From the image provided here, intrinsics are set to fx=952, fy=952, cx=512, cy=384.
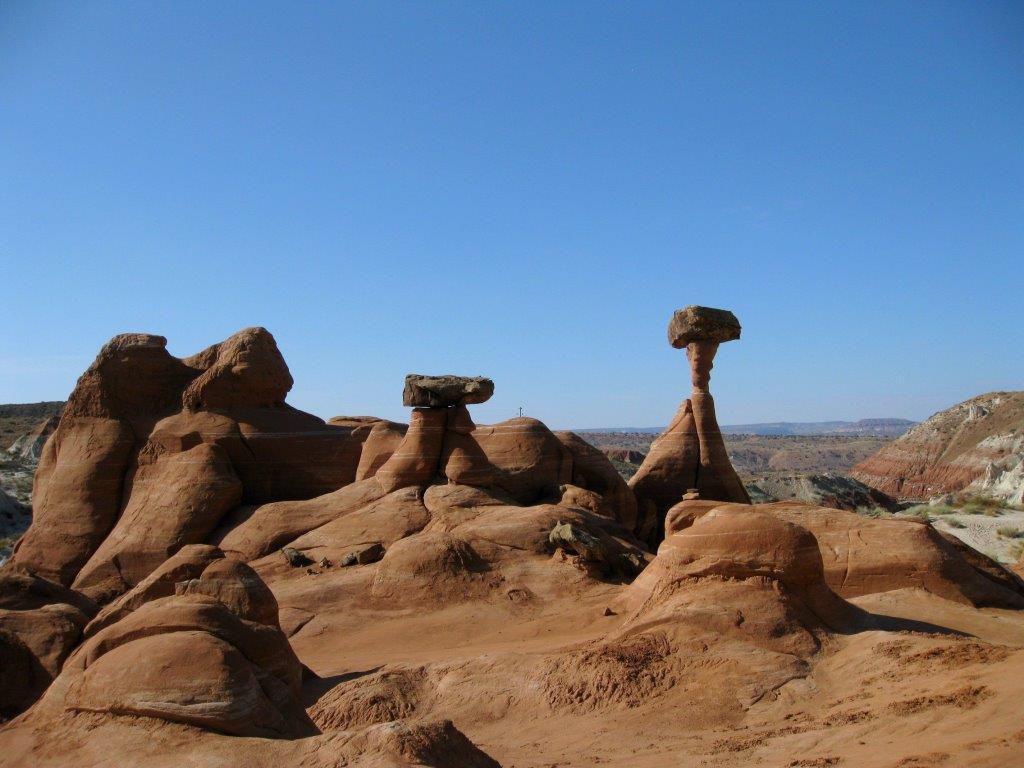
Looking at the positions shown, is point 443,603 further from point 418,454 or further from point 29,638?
point 29,638

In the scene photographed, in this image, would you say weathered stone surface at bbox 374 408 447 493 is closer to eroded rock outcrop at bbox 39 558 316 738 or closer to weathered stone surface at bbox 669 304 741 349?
weathered stone surface at bbox 669 304 741 349

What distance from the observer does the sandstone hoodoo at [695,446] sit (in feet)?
68.7

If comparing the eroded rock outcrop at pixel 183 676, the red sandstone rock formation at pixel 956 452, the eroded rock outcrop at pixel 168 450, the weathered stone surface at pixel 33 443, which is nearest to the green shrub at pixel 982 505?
the red sandstone rock formation at pixel 956 452

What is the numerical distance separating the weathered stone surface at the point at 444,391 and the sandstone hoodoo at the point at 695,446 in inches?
180

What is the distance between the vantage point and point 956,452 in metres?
50.6

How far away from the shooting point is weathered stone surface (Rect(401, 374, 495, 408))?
62.6ft

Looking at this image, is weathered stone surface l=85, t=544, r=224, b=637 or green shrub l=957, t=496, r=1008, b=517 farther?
green shrub l=957, t=496, r=1008, b=517

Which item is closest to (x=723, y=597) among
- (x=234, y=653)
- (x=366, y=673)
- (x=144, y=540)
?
(x=366, y=673)

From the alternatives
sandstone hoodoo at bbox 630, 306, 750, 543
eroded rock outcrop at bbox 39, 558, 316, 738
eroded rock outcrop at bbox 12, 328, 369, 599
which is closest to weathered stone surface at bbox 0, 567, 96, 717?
eroded rock outcrop at bbox 39, 558, 316, 738

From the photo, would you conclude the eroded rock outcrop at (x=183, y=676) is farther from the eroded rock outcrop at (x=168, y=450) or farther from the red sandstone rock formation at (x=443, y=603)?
the eroded rock outcrop at (x=168, y=450)

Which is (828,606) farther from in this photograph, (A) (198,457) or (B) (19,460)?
(B) (19,460)

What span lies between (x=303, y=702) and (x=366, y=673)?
1.62 m

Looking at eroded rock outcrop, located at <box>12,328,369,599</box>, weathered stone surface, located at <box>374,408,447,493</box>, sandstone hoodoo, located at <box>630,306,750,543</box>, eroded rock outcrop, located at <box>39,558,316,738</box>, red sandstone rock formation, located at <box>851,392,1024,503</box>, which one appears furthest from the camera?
red sandstone rock formation, located at <box>851,392,1024,503</box>

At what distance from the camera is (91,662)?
309 inches
